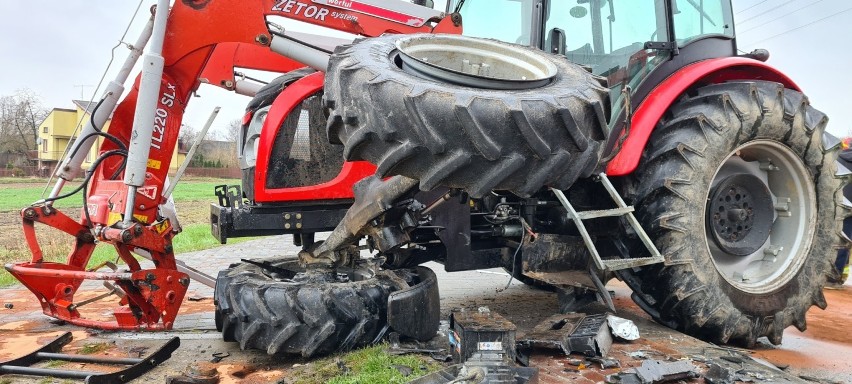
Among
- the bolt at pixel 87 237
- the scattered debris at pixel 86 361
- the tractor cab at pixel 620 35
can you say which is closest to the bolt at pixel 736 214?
the tractor cab at pixel 620 35

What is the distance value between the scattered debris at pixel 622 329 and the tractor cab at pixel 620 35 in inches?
54.3

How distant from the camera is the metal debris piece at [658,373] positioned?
8.97ft

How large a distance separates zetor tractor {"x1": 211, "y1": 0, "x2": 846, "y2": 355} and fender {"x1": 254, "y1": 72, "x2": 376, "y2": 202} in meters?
0.01

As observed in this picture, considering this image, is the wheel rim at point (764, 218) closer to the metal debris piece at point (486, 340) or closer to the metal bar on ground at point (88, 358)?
the metal debris piece at point (486, 340)

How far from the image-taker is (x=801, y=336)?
450 centimetres

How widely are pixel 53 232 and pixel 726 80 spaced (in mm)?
12101

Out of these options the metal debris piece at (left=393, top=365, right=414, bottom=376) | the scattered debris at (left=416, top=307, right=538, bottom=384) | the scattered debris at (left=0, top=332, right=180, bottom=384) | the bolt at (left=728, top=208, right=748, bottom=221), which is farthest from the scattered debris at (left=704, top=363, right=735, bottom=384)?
the scattered debris at (left=0, top=332, right=180, bottom=384)

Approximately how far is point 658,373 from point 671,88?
1.98 meters

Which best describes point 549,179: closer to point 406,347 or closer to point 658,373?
point 658,373

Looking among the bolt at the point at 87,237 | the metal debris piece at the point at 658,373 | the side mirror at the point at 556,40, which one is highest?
the side mirror at the point at 556,40

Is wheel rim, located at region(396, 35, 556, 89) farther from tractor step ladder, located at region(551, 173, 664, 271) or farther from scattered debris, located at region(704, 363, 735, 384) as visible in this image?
scattered debris, located at region(704, 363, 735, 384)

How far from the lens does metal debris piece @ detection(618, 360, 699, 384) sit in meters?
2.73

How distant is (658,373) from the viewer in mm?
2770

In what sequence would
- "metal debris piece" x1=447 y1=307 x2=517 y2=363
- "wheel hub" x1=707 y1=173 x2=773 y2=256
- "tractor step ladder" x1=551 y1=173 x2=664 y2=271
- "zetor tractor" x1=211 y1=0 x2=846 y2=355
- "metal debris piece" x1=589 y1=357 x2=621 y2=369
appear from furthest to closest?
"wheel hub" x1=707 y1=173 x2=773 y2=256
"tractor step ladder" x1=551 y1=173 x2=664 y2=271
"metal debris piece" x1=589 y1=357 x2=621 y2=369
"metal debris piece" x1=447 y1=307 x2=517 y2=363
"zetor tractor" x1=211 y1=0 x2=846 y2=355
